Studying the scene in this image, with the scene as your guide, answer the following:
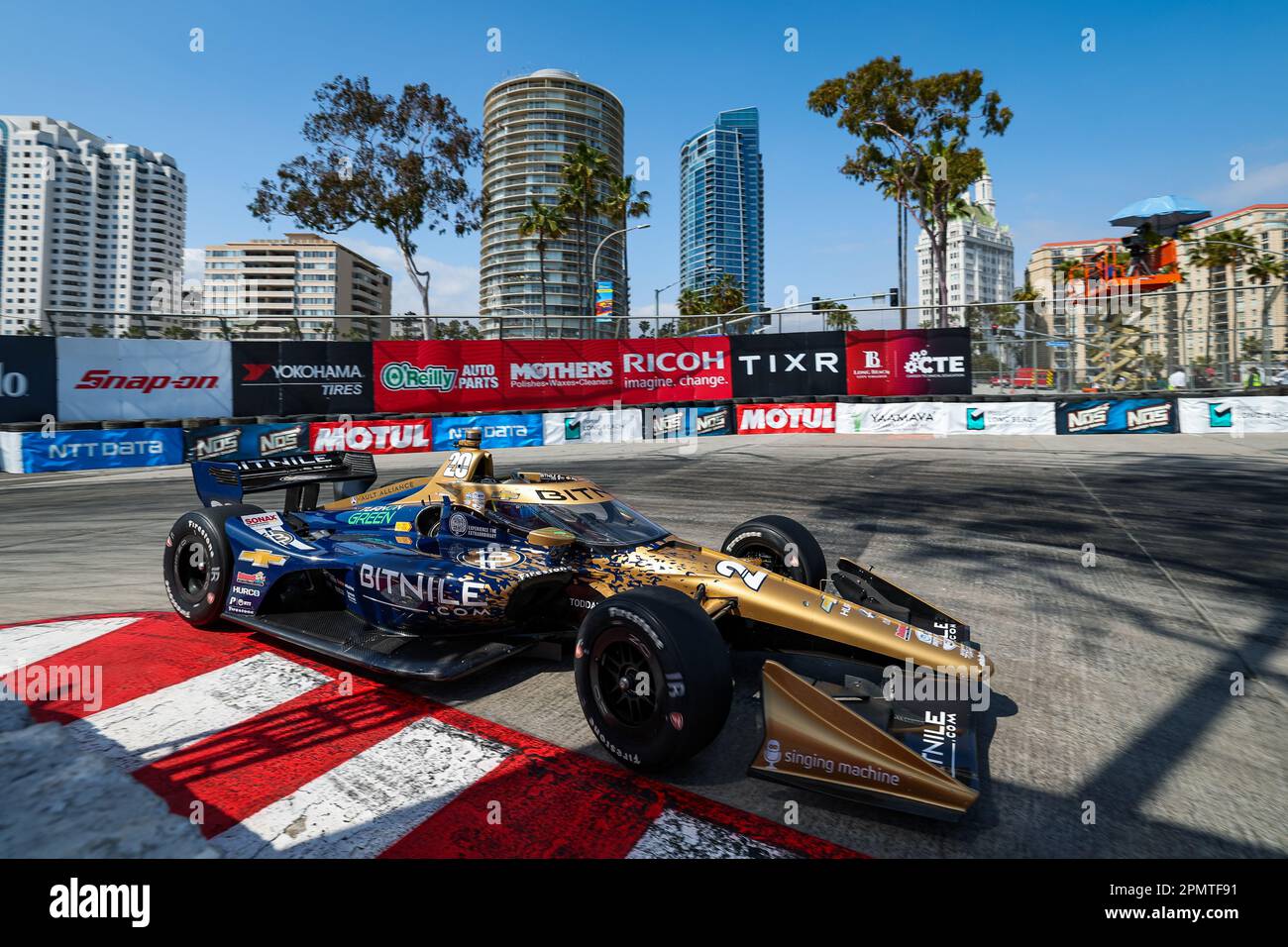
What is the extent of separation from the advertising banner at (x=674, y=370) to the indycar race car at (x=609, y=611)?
1624cm

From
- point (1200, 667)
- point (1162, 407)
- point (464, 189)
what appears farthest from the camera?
point (464, 189)

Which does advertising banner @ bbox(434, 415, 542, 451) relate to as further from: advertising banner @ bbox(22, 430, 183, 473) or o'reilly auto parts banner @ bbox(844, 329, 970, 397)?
o'reilly auto parts banner @ bbox(844, 329, 970, 397)

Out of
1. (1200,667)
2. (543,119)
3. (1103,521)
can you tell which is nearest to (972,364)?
(1103,521)

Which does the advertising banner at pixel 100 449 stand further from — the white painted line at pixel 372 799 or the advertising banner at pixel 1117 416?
the advertising banner at pixel 1117 416

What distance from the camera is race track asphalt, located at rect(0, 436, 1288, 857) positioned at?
3.12m

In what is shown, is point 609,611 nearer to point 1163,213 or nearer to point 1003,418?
point 1003,418

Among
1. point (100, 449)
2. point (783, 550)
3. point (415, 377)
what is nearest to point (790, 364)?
point (415, 377)

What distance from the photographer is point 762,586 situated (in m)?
4.19

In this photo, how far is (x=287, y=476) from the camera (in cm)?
637

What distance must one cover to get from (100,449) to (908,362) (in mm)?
22003

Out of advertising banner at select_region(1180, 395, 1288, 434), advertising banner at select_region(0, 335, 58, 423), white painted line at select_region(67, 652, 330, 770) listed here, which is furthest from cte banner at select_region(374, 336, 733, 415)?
white painted line at select_region(67, 652, 330, 770)

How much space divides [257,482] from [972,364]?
20.4 metres

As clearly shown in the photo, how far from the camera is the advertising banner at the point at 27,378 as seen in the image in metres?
17.1
